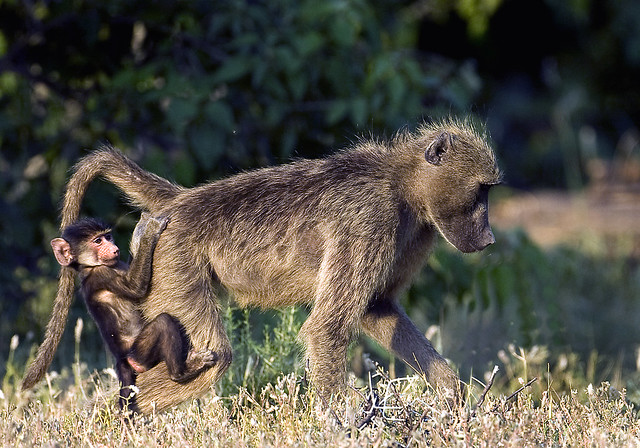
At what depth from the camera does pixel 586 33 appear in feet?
47.2

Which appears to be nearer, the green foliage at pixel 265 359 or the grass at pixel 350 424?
the grass at pixel 350 424

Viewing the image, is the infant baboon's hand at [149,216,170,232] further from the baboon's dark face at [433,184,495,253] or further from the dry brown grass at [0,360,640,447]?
the baboon's dark face at [433,184,495,253]

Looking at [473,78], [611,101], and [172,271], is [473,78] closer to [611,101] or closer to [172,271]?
[172,271]

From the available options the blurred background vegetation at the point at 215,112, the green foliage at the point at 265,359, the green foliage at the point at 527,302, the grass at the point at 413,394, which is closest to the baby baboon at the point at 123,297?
the grass at the point at 413,394

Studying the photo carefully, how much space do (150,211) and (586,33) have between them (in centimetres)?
1119

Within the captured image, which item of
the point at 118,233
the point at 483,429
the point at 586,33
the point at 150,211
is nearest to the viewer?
the point at 483,429

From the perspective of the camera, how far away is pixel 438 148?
15.1ft

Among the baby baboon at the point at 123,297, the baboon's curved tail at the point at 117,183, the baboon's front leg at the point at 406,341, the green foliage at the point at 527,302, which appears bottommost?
the green foliage at the point at 527,302

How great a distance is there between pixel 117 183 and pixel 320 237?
3.25 ft

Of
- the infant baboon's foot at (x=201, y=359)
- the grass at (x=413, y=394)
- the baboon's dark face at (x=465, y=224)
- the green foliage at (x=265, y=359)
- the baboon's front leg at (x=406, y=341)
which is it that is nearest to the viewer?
the grass at (x=413, y=394)

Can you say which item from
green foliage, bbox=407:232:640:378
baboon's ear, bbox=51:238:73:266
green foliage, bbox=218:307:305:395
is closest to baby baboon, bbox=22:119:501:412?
baboon's ear, bbox=51:238:73:266

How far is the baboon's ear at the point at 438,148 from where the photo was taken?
4.55 metres

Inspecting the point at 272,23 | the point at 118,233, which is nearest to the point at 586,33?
the point at 272,23

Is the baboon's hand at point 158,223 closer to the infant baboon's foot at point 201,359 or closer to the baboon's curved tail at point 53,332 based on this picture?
the baboon's curved tail at point 53,332
